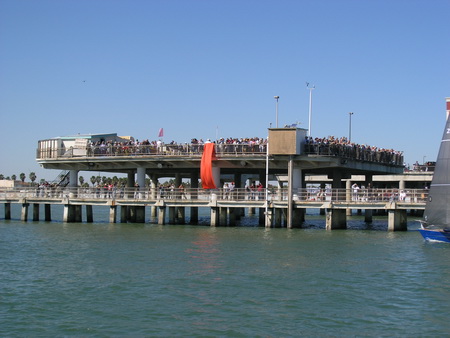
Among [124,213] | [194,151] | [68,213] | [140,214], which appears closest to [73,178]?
[68,213]

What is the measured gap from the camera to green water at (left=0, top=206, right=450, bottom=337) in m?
20.8

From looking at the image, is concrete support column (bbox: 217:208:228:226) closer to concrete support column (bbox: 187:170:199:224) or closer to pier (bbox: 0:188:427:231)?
pier (bbox: 0:188:427:231)

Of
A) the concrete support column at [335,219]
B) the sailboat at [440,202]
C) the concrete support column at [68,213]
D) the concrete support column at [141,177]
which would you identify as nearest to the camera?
the sailboat at [440,202]

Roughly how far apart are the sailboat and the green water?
1.33m

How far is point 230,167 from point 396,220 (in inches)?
585

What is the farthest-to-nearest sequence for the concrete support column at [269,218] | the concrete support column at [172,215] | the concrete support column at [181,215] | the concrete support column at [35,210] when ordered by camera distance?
1. the concrete support column at [35,210]
2. the concrete support column at [181,215]
3. the concrete support column at [172,215]
4. the concrete support column at [269,218]

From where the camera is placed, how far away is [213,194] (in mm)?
52375

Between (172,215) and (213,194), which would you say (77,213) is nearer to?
(172,215)

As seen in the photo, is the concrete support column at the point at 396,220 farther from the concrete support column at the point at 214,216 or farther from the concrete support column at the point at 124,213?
the concrete support column at the point at 124,213

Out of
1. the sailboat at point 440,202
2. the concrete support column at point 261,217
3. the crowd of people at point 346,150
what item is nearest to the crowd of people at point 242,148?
the crowd of people at point 346,150

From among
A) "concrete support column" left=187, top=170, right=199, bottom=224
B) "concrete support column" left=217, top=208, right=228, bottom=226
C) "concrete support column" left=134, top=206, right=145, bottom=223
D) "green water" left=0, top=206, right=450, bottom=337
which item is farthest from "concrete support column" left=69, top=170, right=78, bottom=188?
"green water" left=0, top=206, right=450, bottom=337

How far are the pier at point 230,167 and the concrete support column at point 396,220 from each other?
1 cm

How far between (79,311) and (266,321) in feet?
21.2

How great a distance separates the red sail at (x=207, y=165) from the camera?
53.3 m
